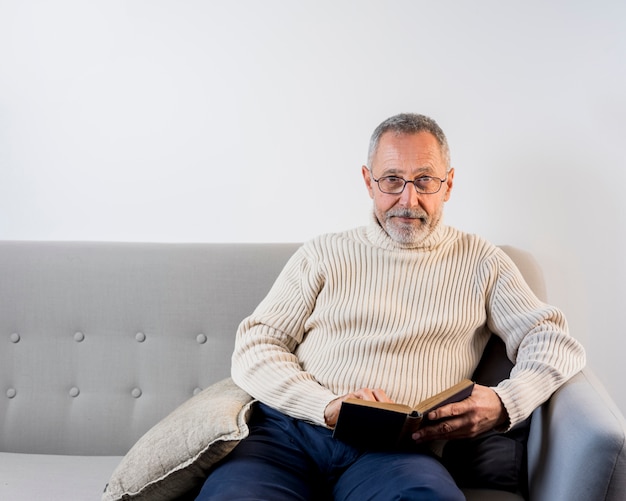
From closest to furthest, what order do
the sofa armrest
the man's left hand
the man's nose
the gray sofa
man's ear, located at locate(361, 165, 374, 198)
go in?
1. the sofa armrest
2. the man's left hand
3. the man's nose
4. man's ear, located at locate(361, 165, 374, 198)
5. the gray sofa

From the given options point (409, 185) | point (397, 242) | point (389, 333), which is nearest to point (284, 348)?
point (389, 333)

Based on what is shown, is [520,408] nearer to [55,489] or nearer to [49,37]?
[55,489]

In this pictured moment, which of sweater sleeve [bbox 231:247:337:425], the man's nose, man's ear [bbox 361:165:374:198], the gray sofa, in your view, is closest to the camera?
sweater sleeve [bbox 231:247:337:425]

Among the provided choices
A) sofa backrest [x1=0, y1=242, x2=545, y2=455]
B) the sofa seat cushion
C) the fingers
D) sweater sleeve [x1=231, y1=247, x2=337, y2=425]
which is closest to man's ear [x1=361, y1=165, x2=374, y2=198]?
sweater sleeve [x1=231, y1=247, x2=337, y2=425]

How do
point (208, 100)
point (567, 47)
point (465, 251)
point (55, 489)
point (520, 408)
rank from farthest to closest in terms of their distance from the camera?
point (208, 100) < point (567, 47) < point (465, 251) < point (55, 489) < point (520, 408)

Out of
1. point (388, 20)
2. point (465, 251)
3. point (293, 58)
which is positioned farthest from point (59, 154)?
point (465, 251)

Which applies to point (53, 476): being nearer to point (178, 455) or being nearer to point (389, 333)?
point (178, 455)

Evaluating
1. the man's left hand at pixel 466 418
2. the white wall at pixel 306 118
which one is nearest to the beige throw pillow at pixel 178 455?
the man's left hand at pixel 466 418

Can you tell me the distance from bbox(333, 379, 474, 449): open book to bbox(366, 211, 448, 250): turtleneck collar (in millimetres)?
480

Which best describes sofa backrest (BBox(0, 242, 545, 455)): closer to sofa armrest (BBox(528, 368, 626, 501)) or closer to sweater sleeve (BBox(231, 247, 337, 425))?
sweater sleeve (BBox(231, 247, 337, 425))

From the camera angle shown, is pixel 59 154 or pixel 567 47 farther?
pixel 59 154

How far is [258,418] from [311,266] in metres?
0.41

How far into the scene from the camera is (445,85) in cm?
219

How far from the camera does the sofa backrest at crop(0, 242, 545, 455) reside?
6.77ft
